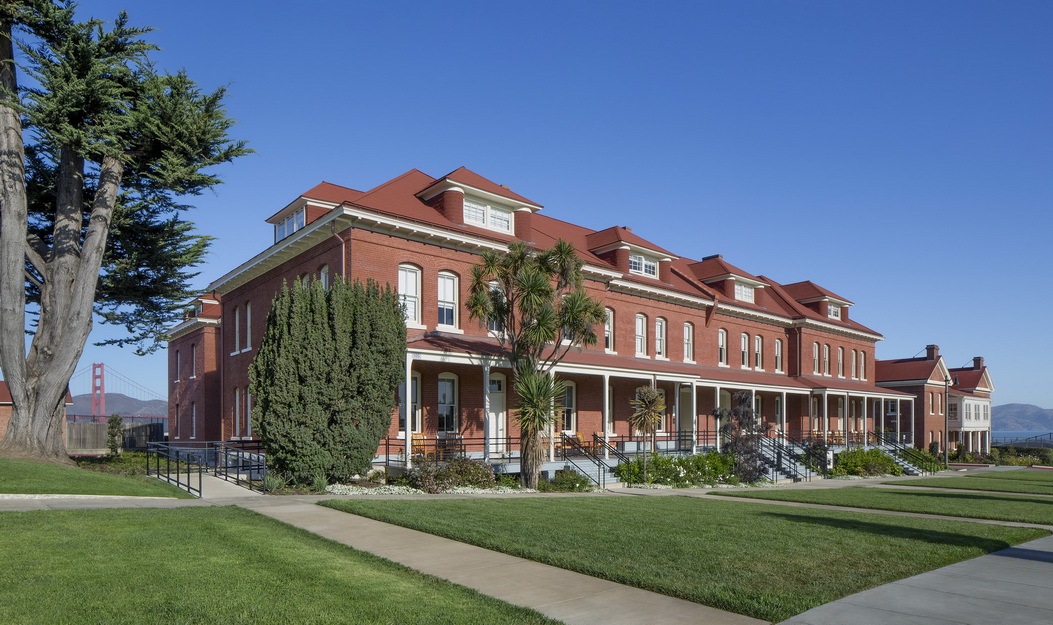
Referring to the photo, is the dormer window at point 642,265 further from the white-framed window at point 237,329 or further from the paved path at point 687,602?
the paved path at point 687,602

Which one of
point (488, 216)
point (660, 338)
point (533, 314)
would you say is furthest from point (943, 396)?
point (533, 314)

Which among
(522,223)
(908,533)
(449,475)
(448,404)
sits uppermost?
(522,223)

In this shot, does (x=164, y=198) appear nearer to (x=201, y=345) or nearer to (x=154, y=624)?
(x=201, y=345)

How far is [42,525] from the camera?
1110 cm

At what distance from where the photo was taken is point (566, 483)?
22.1 meters

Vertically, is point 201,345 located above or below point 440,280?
below

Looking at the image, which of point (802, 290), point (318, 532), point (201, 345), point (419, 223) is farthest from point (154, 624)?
point (802, 290)

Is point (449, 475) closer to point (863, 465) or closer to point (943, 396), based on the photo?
point (863, 465)

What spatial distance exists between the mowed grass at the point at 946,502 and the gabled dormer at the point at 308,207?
53.0 feet

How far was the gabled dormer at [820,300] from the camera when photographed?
157 feet

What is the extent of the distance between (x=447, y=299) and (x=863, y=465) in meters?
22.3

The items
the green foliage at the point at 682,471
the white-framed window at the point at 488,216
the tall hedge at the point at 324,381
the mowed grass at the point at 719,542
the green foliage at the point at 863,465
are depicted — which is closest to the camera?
the mowed grass at the point at 719,542

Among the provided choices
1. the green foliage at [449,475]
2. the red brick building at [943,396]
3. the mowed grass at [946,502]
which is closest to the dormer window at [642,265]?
the mowed grass at [946,502]

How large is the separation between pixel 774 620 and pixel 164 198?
2433 cm
